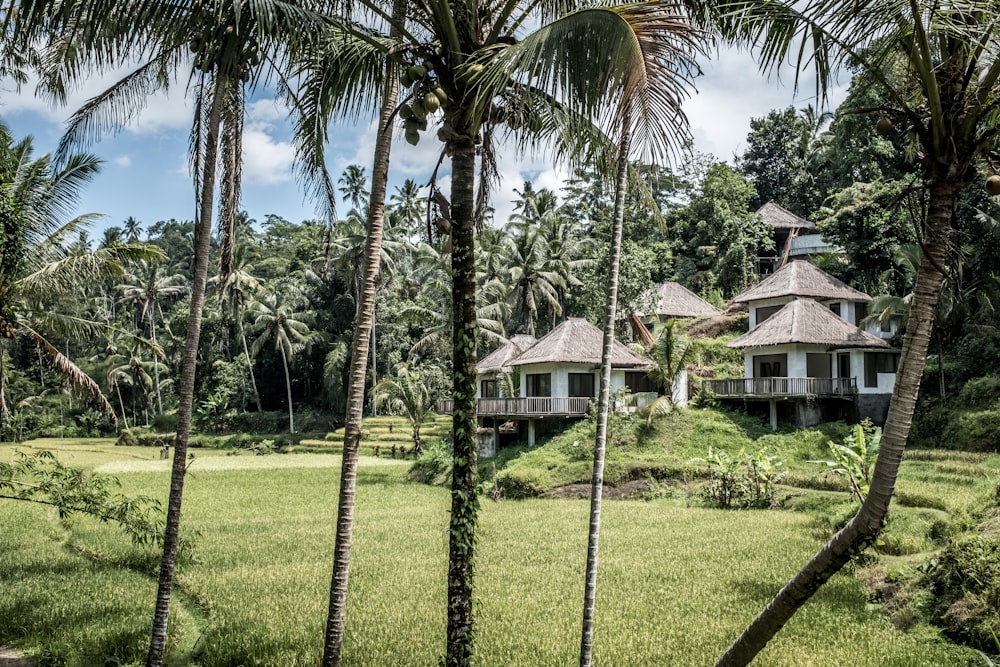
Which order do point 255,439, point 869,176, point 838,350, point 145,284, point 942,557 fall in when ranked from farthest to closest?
point 145,284 < point 255,439 < point 869,176 < point 838,350 < point 942,557

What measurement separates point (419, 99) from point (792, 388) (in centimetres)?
2563

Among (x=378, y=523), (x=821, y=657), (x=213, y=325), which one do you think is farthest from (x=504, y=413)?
(x=213, y=325)

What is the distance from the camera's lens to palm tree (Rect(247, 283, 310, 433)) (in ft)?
164

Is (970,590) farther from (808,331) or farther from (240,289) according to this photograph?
(240,289)

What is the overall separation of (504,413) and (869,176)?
2477 cm

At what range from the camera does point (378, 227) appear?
304 inches

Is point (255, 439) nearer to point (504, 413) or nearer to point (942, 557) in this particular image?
point (504, 413)

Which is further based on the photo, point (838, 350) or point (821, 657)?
point (838, 350)

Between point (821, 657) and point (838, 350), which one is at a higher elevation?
point (838, 350)

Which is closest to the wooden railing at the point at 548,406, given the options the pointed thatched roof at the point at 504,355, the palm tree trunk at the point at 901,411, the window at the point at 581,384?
the window at the point at 581,384

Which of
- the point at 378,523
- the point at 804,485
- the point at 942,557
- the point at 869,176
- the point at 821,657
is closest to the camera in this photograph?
the point at 821,657

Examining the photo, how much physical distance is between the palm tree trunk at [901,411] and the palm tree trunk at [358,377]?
414 cm

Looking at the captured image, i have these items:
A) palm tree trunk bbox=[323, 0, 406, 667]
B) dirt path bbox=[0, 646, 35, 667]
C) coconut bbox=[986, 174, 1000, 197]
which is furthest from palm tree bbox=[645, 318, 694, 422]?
coconut bbox=[986, 174, 1000, 197]

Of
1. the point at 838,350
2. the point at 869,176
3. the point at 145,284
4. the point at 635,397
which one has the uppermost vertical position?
the point at 869,176
